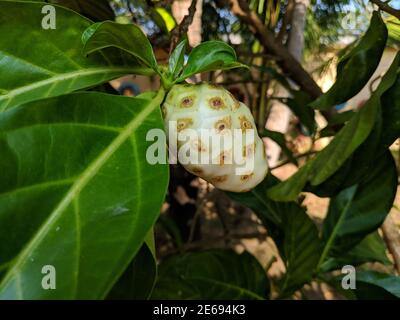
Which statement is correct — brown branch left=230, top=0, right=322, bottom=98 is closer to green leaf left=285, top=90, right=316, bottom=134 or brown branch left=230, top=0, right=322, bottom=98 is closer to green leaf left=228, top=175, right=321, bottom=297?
green leaf left=285, top=90, right=316, bottom=134

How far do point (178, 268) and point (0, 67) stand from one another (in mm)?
503

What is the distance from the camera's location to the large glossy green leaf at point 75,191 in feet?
0.98

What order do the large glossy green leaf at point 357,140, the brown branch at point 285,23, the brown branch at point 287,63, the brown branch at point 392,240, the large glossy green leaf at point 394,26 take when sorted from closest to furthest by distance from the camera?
1. the large glossy green leaf at point 357,140
2. the large glossy green leaf at point 394,26
3. the brown branch at point 392,240
4. the brown branch at point 287,63
5. the brown branch at point 285,23

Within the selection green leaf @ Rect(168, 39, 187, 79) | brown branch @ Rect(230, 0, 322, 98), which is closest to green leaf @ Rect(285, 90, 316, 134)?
brown branch @ Rect(230, 0, 322, 98)

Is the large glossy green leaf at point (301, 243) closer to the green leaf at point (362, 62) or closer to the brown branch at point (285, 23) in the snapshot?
the green leaf at point (362, 62)

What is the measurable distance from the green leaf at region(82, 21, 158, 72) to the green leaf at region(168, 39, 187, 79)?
0.06ft

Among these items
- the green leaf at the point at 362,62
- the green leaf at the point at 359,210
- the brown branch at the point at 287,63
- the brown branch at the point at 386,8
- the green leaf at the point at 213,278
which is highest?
the brown branch at the point at 287,63

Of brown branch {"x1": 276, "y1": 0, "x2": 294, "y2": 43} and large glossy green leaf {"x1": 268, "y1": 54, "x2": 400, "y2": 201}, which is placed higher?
brown branch {"x1": 276, "y1": 0, "x2": 294, "y2": 43}

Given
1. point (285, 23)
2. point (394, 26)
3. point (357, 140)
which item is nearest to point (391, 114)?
point (357, 140)

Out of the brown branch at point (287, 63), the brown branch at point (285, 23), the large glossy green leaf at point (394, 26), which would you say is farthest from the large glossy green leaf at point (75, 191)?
the brown branch at point (285, 23)

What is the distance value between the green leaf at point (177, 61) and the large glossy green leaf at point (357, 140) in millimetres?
195

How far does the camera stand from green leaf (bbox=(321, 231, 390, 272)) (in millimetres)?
754

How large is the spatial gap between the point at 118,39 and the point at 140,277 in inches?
8.7
